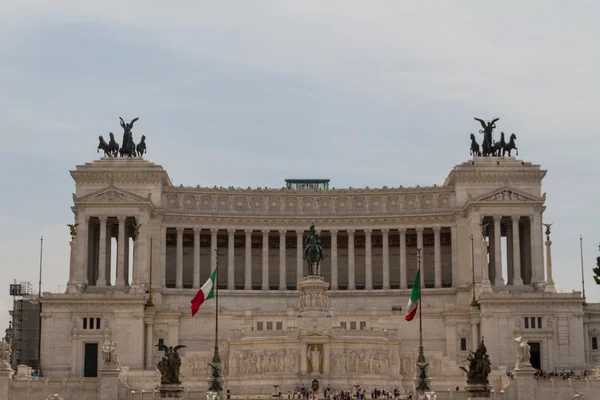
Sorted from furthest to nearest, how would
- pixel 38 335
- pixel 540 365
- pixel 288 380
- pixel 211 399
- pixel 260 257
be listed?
1. pixel 260 257
2. pixel 38 335
3. pixel 540 365
4. pixel 288 380
5. pixel 211 399

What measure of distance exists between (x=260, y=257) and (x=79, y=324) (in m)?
31.3

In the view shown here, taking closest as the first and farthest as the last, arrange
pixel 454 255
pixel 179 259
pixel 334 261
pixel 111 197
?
pixel 111 197, pixel 454 255, pixel 179 259, pixel 334 261

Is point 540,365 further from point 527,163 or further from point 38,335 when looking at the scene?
point 38,335

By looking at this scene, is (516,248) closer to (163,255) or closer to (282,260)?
(282,260)

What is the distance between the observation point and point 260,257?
5684 inches

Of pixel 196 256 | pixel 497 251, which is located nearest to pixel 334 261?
pixel 196 256

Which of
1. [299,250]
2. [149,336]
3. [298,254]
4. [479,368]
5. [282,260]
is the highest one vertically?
[299,250]

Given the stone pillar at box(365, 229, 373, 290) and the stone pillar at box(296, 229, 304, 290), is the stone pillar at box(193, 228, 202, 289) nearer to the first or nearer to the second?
the stone pillar at box(296, 229, 304, 290)

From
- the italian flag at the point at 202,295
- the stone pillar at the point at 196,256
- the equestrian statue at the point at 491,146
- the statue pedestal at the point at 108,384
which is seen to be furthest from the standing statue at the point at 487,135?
the statue pedestal at the point at 108,384

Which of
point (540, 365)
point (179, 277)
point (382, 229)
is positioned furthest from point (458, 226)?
point (179, 277)

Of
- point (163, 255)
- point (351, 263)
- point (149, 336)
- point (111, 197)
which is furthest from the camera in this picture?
point (351, 263)

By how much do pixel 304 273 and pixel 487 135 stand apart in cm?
2670

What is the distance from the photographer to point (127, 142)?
138250mm

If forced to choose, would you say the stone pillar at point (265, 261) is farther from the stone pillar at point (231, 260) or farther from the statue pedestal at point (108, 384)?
the statue pedestal at point (108, 384)
